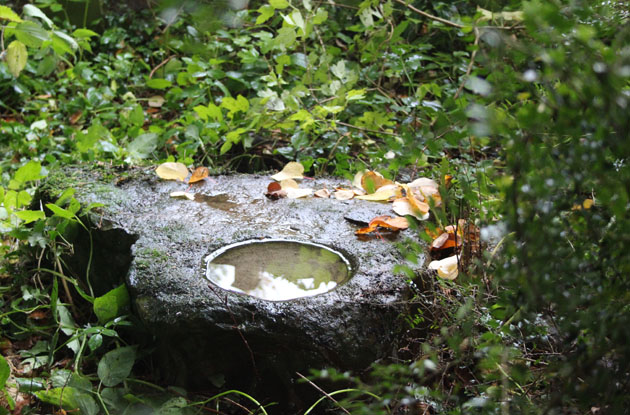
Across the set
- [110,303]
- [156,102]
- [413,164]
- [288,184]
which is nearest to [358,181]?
[288,184]

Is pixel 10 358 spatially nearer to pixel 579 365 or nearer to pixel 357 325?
pixel 357 325

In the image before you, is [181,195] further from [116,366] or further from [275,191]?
[116,366]

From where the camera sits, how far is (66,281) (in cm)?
241

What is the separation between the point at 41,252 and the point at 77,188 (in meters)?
0.31

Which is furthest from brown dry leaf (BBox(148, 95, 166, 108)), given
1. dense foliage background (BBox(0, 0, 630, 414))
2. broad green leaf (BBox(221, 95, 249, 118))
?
broad green leaf (BBox(221, 95, 249, 118))

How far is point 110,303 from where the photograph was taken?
2.02 metres

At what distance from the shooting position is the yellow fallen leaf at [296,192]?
2.53m

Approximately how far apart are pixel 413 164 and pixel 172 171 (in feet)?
3.87

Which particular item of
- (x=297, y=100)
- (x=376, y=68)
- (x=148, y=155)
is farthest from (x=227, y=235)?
(x=376, y=68)

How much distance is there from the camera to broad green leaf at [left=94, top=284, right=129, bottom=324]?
2002 mm

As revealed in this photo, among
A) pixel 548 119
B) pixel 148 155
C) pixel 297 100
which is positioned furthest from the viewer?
pixel 148 155

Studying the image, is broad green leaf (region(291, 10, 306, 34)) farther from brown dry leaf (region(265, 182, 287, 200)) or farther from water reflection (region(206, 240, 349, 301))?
water reflection (region(206, 240, 349, 301))

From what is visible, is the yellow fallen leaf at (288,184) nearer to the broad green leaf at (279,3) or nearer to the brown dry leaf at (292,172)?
the brown dry leaf at (292,172)

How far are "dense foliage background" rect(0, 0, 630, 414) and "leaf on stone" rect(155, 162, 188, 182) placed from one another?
19 cm
